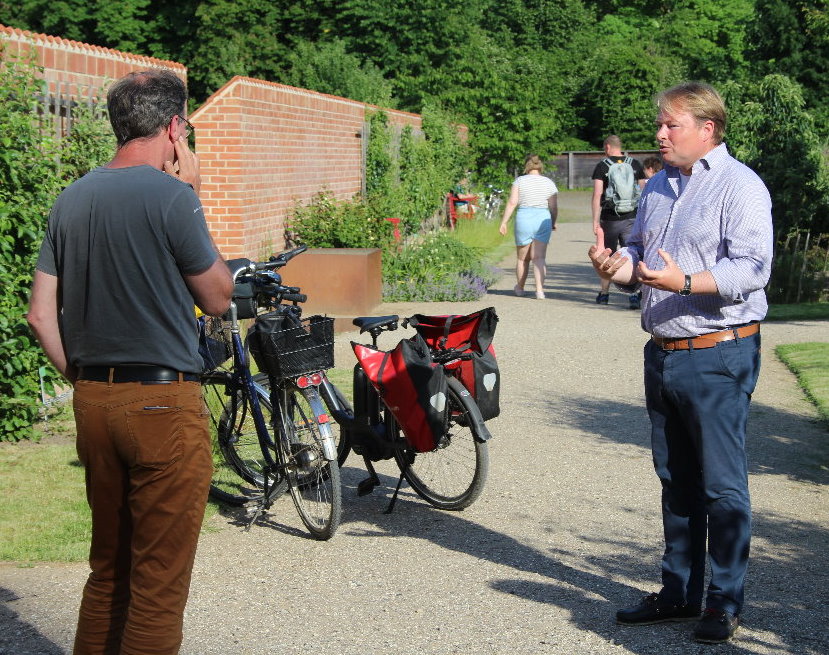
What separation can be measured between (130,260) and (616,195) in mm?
10505

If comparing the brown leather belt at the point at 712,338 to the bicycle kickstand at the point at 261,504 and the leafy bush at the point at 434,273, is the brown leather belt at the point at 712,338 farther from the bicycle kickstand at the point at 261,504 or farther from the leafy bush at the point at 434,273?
the leafy bush at the point at 434,273

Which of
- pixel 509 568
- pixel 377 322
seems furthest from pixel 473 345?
pixel 509 568

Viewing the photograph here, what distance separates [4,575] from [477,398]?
2396 mm

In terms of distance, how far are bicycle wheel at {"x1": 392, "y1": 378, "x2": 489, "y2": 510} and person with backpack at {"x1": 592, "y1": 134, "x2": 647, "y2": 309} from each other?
7.08 m

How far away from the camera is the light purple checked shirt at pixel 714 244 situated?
13.4ft

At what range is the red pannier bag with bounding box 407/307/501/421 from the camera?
5.89 meters

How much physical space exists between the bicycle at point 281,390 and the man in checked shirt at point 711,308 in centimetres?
172

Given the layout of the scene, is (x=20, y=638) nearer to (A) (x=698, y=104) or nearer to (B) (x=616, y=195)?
(A) (x=698, y=104)

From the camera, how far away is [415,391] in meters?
5.57

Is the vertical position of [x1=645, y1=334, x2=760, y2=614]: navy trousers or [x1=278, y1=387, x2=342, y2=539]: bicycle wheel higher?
[x1=645, y1=334, x2=760, y2=614]: navy trousers

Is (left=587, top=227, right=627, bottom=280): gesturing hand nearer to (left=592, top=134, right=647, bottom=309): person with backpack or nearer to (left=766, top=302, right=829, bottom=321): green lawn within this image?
(left=592, top=134, right=647, bottom=309): person with backpack

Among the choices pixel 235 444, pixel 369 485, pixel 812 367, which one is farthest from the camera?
pixel 812 367

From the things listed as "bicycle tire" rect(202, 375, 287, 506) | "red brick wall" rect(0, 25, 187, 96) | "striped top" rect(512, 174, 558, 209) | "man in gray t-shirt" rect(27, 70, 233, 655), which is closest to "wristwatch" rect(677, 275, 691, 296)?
"man in gray t-shirt" rect(27, 70, 233, 655)

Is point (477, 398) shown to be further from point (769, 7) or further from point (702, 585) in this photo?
point (769, 7)
